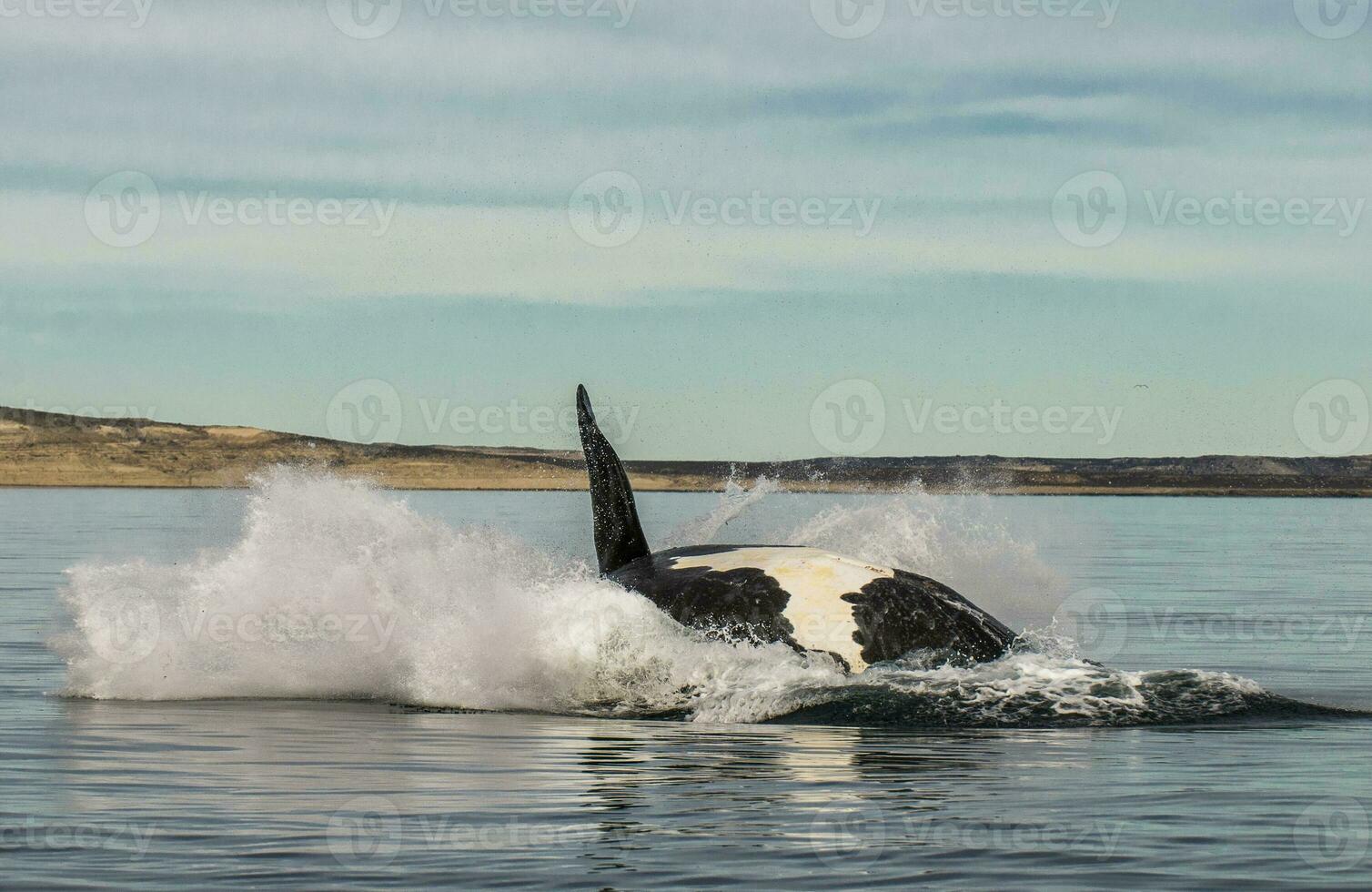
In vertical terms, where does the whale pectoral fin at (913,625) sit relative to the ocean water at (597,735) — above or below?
above

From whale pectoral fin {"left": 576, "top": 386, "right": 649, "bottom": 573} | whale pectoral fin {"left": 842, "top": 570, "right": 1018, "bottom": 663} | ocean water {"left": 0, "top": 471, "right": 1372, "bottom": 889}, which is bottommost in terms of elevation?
ocean water {"left": 0, "top": 471, "right": 1372, "bottom": 889}

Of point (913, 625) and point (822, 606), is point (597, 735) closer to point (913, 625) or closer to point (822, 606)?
point (822, 606)

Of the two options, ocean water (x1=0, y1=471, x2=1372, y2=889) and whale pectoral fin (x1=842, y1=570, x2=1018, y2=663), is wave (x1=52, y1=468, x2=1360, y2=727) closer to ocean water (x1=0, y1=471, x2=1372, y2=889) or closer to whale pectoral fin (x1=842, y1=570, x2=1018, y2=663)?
ocean water (x1=0, y1=471, x2=1372, y2=889)

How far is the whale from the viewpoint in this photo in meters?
17.1

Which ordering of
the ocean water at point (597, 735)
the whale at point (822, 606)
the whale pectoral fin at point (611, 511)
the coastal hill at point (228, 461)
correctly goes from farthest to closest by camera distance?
1. the coastal hill at point (228, 461)
2. the whale pectoral fin at point (611, 511)
3. the whale at point (822, 606)
4. the ocean water at point (597, 735)

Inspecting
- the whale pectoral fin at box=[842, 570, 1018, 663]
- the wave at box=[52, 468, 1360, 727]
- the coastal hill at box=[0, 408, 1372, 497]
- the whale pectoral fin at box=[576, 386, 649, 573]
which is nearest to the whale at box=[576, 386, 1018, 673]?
the whale pectoral fin at box=[842, 570, 1018, 663]

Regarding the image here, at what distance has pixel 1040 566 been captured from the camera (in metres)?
37.9

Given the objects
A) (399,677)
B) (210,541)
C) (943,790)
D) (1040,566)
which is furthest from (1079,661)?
(210,541)

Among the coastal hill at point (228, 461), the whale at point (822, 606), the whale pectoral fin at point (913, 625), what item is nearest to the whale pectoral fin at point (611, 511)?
the whale at point (822, 606)

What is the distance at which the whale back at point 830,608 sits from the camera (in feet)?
56.0

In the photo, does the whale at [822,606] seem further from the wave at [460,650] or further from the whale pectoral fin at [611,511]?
the whale pectoral fin at [611,511]

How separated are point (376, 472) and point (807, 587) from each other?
15322cm

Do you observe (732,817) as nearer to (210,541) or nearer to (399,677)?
(399,677)

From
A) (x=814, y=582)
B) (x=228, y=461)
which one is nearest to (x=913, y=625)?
(x=814, y=582)
